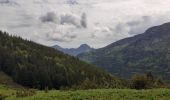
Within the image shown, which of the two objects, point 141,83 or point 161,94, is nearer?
point 161,94

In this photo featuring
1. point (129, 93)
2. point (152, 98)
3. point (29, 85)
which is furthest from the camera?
point (29, 85)

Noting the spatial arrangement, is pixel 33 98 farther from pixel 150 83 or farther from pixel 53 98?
pixel 150 83

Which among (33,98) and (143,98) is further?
(33,98)

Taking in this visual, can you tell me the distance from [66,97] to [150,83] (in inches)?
626

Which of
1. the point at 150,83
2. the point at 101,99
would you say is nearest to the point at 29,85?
the point at 150,83

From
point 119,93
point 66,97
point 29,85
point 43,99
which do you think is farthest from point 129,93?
point 29,85

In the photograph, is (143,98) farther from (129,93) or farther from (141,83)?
(141,83)

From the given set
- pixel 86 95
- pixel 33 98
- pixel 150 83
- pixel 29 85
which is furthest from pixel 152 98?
pixel 29 85

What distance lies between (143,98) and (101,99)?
387 cm

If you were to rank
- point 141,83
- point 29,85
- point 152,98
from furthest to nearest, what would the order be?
point 29,85 → point 141,83 → point 152,98

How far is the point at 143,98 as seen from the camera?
33.1 metres

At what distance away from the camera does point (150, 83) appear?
159 feet

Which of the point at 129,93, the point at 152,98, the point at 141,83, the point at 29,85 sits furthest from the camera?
the point at 29,85

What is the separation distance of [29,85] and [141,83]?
518ft
